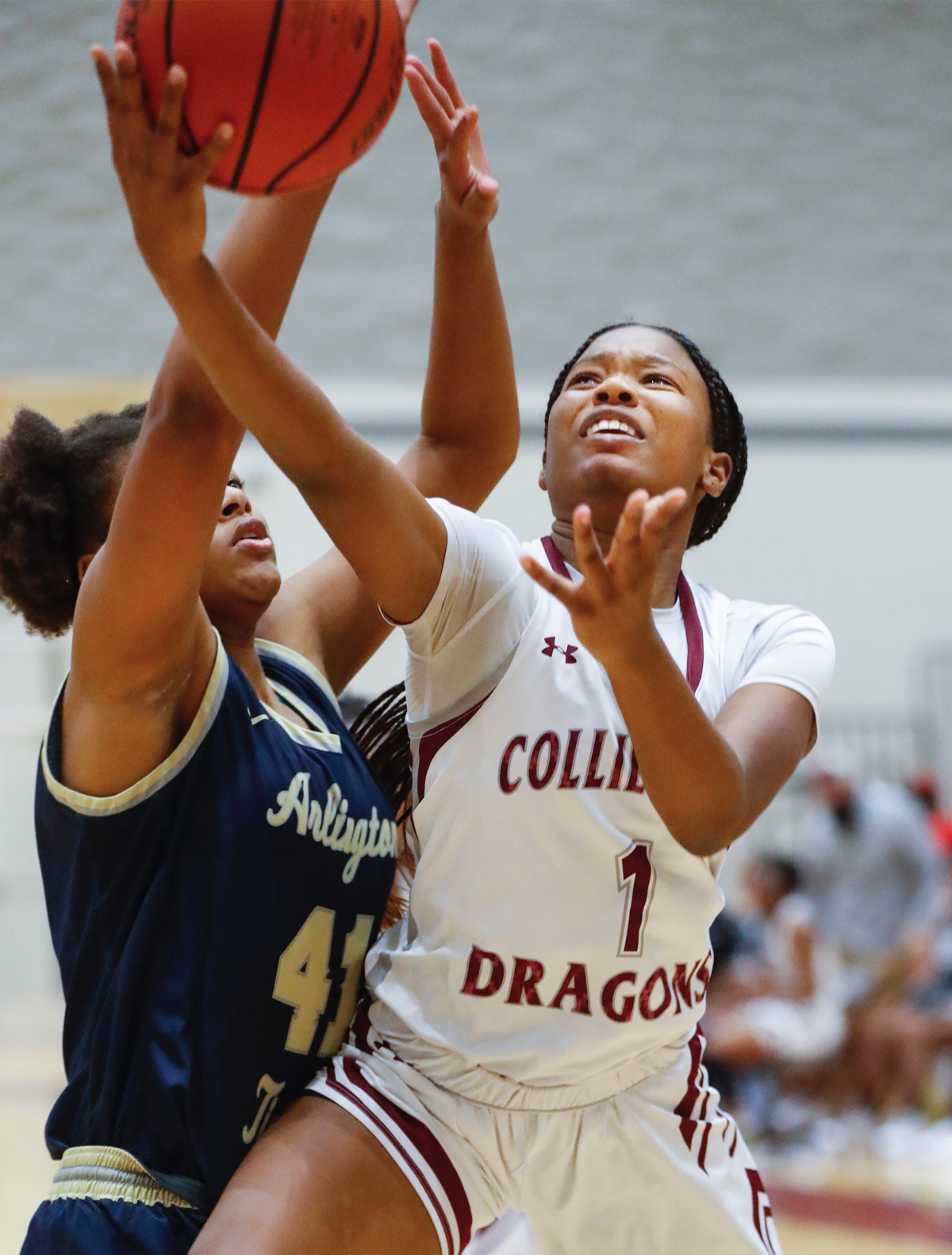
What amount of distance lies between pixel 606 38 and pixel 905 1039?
16.0ft

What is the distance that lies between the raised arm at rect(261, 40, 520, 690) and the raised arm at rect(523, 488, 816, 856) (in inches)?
25.4

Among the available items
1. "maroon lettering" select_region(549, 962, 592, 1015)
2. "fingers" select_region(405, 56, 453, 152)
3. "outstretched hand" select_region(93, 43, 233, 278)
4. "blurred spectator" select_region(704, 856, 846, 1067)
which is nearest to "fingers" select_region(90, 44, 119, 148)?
"outstretched hand" select_region(93, 43, 233, 278)

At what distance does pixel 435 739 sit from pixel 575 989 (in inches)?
14.5

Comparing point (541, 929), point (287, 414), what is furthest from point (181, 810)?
point (287, 414)

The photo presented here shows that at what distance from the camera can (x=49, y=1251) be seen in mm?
1812

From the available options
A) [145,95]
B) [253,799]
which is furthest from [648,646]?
[145,95]

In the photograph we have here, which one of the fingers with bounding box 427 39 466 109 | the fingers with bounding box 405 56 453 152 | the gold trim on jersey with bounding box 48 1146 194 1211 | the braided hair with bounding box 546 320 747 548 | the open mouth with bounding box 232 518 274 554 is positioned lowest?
the gold trim on jersey with bounding box 48 1146 194 1211

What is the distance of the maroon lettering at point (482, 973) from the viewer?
Answer: 74.5 inches

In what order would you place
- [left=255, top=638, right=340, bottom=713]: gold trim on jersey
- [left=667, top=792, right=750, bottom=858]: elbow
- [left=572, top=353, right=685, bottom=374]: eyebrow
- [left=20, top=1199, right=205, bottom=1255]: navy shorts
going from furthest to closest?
1. [left=255, top=638, right=340, bottom=713]: gold trim on jersey
2. [left=572, top=353, right=685, bottom=374]: eyebrow
3. [left=20, top=1199, right=205, bottom=1255]: navy shorts
4. [left=667, top=792, right=750, bottom=858]: elbow

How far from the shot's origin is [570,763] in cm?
189

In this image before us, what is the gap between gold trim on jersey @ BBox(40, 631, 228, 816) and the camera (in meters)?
1.85

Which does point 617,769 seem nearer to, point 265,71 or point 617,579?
point 617,579

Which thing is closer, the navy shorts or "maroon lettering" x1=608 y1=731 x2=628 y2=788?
the navy shorts

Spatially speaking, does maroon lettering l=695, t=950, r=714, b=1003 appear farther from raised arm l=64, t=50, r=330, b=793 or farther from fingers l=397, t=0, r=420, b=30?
fingers l=397, t=0, r=420, b=30
